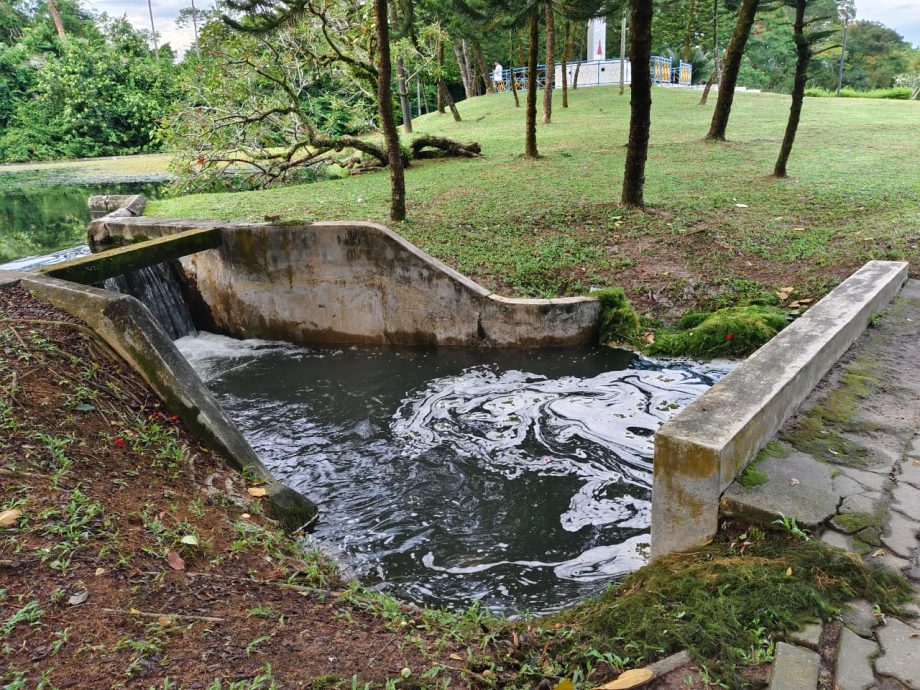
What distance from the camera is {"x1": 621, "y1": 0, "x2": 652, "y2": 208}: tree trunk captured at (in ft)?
31.2

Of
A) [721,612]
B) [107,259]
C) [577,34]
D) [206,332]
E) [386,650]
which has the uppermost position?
[577,34]

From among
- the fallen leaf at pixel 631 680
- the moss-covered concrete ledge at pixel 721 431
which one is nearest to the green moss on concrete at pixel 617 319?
the moss-covered concrete ledge at pixel 721 431

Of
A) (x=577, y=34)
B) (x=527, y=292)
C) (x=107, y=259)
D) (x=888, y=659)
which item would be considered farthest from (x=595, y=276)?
(x=577, y=34)

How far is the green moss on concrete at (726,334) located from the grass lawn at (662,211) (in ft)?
1.78

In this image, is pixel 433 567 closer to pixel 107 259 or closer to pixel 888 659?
pixel 888 659

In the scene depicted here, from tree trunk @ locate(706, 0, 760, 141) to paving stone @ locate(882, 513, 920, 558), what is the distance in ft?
44.8

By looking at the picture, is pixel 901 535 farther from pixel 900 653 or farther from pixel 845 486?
pixel 900 653

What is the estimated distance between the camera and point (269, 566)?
3.68 metres

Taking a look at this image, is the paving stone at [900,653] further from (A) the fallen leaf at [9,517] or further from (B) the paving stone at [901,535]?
(A) the fallen leaf at [9,517]

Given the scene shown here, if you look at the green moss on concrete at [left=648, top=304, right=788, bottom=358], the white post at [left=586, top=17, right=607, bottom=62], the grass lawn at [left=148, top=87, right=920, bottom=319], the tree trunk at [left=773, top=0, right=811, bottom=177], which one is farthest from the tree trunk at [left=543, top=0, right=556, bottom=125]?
the white post at [left=586, top=17, right=607, bottom=62]

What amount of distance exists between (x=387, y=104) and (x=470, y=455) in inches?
256

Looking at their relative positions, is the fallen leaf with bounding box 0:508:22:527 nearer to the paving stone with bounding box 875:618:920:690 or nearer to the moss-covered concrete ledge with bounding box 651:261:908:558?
the moss-covered concrete ledge with bounding box 651:261:908:558

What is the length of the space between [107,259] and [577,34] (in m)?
28.4

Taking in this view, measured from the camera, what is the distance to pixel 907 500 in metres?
3.21
